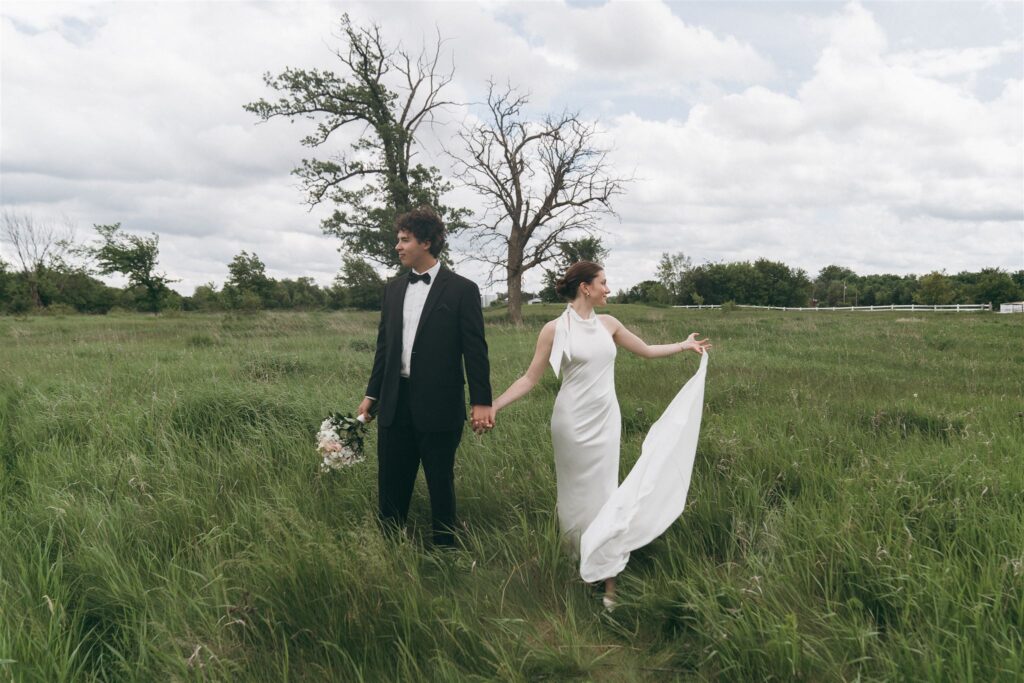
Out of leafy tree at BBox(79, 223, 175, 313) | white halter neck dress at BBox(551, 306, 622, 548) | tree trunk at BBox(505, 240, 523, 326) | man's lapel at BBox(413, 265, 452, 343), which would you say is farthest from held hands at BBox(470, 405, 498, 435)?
leafy tree at BBox(79, 223, 175, 313)

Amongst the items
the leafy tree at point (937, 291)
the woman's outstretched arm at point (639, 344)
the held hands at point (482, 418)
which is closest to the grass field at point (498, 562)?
the held hands at point (482, 418)

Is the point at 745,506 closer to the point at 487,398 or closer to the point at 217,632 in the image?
the point at 487,398

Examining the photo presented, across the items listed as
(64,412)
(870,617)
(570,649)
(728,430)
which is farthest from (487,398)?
(64,412)

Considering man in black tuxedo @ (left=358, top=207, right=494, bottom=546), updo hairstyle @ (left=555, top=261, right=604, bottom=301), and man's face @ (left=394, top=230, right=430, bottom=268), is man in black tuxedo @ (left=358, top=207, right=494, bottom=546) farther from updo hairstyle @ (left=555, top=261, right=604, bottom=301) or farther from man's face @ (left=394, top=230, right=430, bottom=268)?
updo hairstyle @ (left=555, top=261, right=604, bottom=301)

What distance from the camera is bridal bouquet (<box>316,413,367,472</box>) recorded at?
13.2 ft

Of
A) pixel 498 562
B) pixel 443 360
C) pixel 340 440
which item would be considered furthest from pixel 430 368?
pixel 498 562

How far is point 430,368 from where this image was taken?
3760mm

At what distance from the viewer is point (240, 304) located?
5309cm

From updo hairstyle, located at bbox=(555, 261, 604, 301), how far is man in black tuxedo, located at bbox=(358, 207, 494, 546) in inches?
26.7

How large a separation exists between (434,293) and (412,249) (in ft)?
1.11

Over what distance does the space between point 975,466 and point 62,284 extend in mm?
82225

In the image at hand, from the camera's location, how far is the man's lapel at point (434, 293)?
3.79m

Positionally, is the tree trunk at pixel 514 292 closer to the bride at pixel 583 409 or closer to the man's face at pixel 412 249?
the bride at pixel 583 409

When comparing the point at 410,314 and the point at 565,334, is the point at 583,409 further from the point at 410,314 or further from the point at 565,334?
the point at 410,314
